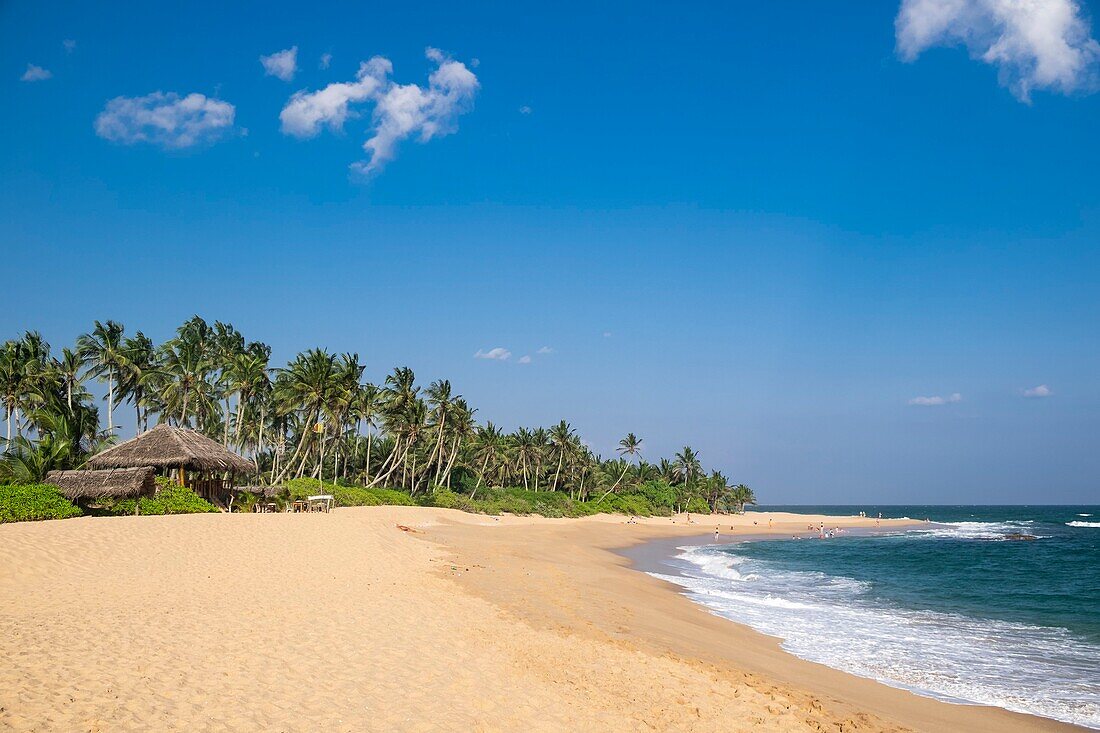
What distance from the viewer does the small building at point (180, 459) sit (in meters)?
30.4

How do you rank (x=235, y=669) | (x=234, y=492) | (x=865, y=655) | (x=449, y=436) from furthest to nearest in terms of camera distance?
(x=449, y=436) < (x=234, y=492) < (x=865, y=655) < (x=235, y=669)

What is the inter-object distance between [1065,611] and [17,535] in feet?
102

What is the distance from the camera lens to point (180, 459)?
3055cm

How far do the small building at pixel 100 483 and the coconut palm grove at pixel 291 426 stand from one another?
0.63 metres

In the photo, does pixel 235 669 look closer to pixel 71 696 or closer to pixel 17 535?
pixel 71 696

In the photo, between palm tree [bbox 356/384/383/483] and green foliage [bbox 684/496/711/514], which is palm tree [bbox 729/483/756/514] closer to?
green foliage [bbox 684/496/711/514]

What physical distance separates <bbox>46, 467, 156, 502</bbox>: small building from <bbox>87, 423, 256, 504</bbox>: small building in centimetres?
281

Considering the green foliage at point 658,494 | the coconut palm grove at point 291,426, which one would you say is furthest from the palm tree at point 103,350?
the green foliage at point 658,494

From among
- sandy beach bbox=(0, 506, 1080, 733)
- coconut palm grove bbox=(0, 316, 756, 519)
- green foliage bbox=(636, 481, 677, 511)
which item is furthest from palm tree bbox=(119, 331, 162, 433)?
green foliage bbox=(636, 481, 677, 511)

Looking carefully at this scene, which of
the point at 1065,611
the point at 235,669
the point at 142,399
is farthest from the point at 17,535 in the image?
the point at 142,399

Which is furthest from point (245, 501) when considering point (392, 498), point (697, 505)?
point (697, 505)

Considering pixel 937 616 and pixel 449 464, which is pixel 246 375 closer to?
pixel 449 464

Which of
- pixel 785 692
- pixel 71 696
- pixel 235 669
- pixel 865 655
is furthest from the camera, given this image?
pixel 865 655

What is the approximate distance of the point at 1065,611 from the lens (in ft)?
69.7
